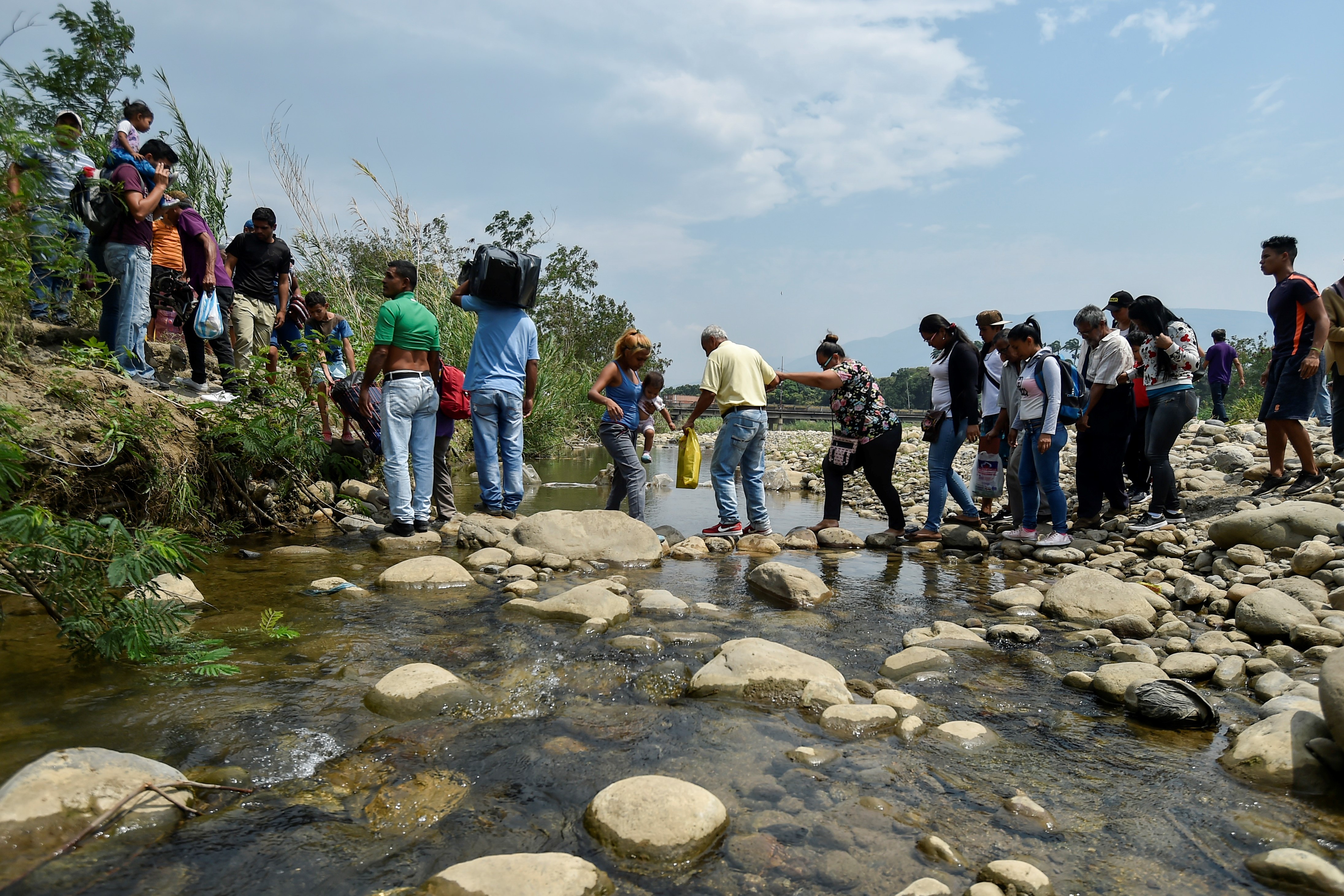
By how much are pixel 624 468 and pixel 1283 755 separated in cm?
481

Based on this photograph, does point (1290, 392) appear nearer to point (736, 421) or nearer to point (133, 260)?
point (736, 421)

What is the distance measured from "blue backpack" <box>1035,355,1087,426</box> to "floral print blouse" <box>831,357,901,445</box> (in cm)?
122

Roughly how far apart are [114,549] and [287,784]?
1211 millimetres

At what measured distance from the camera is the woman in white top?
19.0 feet

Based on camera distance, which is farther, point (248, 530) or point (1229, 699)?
point (248, 530)

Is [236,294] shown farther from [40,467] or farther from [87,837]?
[87,837]

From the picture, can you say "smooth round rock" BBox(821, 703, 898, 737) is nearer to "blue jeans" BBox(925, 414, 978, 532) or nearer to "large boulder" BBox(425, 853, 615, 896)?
"large boulder" BBox(425, 853, 615, 896)

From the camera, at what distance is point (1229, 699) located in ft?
9.77

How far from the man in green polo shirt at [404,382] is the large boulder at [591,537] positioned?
35.3 inches

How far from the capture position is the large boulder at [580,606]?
384cm

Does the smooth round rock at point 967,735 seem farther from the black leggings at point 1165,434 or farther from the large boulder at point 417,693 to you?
the black leggings at point 1165,434

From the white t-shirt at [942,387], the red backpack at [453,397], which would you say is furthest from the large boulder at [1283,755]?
the red backpack at [453,397]

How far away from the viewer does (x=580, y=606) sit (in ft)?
12.8

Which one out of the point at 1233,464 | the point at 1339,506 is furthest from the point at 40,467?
the point at 1233,464
